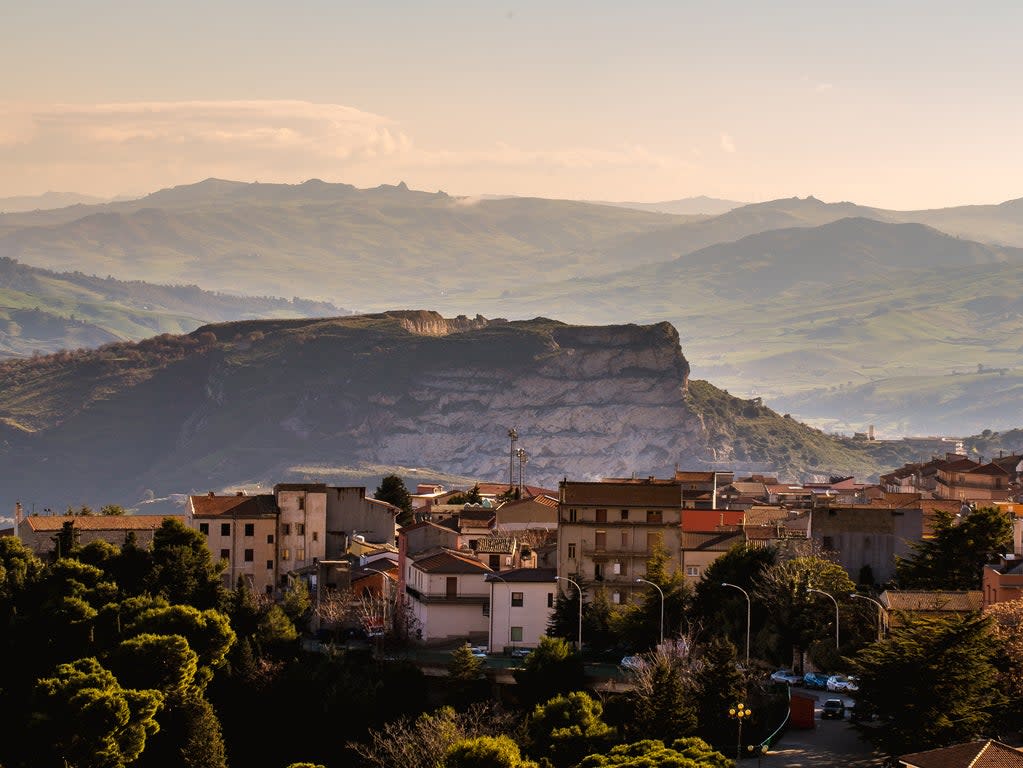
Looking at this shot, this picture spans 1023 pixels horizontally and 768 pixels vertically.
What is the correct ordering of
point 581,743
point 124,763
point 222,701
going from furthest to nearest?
1. point 222,701
2. point 124,763
3. point 581,743

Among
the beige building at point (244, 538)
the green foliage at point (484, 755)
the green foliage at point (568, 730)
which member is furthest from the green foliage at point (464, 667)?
the beige building at point (244, 538)

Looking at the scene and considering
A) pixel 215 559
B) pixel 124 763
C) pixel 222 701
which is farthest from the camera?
pixel 215 559

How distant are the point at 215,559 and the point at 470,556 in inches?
614

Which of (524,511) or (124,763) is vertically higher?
(524,511)

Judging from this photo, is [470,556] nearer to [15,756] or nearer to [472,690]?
[472,690]

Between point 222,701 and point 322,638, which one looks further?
point 322,638

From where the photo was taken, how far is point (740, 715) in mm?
56531

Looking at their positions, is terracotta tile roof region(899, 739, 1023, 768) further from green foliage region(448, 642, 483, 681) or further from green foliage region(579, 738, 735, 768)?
green foliage region(448, 642, 483, 681)

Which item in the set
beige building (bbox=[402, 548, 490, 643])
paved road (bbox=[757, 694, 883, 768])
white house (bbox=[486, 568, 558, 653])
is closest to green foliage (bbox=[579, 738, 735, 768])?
paved road (bbox=[757, 694, 883, 768])

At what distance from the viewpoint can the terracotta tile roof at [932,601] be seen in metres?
67.6

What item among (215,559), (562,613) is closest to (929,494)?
(215,559)

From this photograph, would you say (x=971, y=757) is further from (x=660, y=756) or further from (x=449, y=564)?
(x=449, y=564)

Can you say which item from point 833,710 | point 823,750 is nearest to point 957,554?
point 833,710

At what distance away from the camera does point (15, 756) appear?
66.8 m
